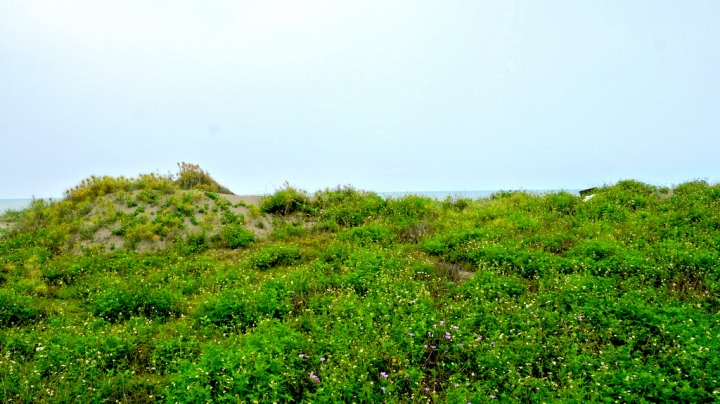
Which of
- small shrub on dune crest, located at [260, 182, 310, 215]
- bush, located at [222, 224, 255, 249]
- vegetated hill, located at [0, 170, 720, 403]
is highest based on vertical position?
small shrub on dune crest, located at [260, 182, 310, 215]

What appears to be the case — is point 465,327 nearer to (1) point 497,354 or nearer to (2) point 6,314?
(1) point 497,354

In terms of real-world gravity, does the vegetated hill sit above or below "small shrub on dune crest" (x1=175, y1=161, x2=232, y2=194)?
below

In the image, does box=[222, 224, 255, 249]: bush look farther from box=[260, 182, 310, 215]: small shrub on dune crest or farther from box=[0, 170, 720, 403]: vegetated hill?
box=[260, 182, 310, 215]: small shrub on dune crest

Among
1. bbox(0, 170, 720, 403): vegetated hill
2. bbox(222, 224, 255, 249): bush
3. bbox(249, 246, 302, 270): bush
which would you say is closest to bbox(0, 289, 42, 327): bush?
bbox(0, 170, 720, 403): vegetated hill

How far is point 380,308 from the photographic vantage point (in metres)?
7.51

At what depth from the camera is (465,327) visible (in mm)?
6832

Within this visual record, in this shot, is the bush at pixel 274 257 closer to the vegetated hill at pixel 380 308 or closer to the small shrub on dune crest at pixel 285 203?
the vegetated hill at pixel 380 308

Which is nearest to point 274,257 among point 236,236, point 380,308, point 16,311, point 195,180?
point 236,236

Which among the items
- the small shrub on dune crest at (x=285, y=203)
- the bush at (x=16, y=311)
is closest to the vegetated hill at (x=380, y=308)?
the bush at (x=16, y=311)

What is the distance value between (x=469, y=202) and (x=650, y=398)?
42.0 ft

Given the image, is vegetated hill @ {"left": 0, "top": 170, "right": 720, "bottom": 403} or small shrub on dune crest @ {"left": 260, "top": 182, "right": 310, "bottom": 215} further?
small shrub on dune crest @ {"left": 260, "top": 182, "right": 310, "bottom": 215}

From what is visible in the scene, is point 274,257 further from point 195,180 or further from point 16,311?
point 195,180

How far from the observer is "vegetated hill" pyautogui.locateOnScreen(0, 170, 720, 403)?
5645mm

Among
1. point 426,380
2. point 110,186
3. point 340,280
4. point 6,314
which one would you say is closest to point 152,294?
point 6,314
